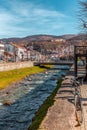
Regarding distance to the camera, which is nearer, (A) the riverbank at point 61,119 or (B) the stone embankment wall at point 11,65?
(A) the riverbank at point 61,119

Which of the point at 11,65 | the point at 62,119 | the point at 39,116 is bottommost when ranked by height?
the point at 11,65

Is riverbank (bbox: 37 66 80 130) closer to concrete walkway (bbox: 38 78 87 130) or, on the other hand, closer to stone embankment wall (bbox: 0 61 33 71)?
concrete walkway (bbox: 38 78 87 130)

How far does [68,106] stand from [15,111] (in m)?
11.4

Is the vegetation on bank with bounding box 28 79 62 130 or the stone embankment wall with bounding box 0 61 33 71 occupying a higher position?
the vegetation on bank with bounding box 28 79 62 130

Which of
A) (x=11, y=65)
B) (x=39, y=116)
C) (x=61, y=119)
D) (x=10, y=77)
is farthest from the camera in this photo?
(x=11, y=65)

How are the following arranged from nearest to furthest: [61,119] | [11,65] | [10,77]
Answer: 1. [61,119]
2. [10,77]
3. [11,65]

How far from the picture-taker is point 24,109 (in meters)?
31.7

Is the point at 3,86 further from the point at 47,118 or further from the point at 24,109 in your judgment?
the point at 47,118

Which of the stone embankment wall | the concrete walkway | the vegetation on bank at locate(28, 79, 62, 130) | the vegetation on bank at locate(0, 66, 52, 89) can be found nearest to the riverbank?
the concrete walkway

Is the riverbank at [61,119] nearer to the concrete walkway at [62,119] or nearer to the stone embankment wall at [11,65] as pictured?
the concrete walkway at [62,119]

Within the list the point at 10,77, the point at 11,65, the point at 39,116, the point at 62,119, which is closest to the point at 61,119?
the point at 62,119

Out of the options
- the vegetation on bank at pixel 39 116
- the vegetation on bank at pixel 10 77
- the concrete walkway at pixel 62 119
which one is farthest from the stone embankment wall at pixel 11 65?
the concrete walkway at pixel 62 119

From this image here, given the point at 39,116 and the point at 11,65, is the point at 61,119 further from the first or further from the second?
the point at 11,65

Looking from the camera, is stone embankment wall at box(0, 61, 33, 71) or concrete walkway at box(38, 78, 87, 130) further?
stone embankment wall at box(0, 61, 33, 71)
